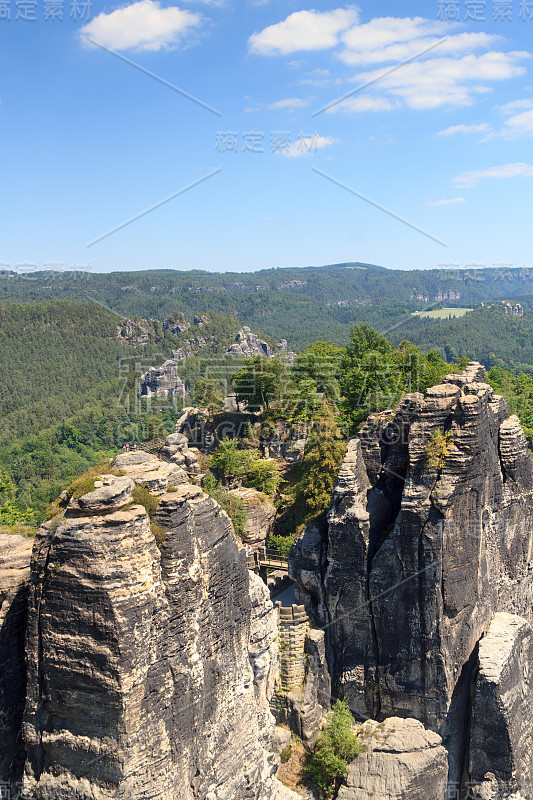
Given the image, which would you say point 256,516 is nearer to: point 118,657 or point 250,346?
point 118,657

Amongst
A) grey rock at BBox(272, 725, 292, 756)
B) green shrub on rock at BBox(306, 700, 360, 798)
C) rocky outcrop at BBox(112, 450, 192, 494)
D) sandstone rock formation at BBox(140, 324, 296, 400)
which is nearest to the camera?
rocky outcrop at BBox(112, 450, 192, 494)

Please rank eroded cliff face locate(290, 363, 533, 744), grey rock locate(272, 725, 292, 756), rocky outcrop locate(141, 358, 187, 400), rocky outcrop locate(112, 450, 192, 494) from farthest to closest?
rocky outcrop locate(141, 358, 187, 400) < eroded cliff face locate(290, 363, 533, 744) < grey rock locate(272, 725, 292, 756) < rocky outcrop locate(112, 450, 192, 494)

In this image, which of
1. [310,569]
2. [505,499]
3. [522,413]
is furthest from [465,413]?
[522,413]

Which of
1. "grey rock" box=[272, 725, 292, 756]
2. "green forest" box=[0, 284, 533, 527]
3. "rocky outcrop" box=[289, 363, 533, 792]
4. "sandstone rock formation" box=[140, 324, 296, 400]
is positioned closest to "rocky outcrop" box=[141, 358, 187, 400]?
"sandstone rock formation" box=[140, 324, 296, 400]

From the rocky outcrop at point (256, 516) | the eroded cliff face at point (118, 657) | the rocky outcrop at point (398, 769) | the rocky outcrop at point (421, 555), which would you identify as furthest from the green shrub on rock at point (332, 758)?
the rocky outcrop at point (256, 516)

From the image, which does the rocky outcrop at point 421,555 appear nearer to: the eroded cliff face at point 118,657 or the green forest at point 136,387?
the green forest at point 136,387

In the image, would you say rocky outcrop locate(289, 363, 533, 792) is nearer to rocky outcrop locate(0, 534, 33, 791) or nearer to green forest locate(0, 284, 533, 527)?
green forest locate(0, 284, 533, 527)

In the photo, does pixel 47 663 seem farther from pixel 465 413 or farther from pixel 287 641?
pixel 465 413
